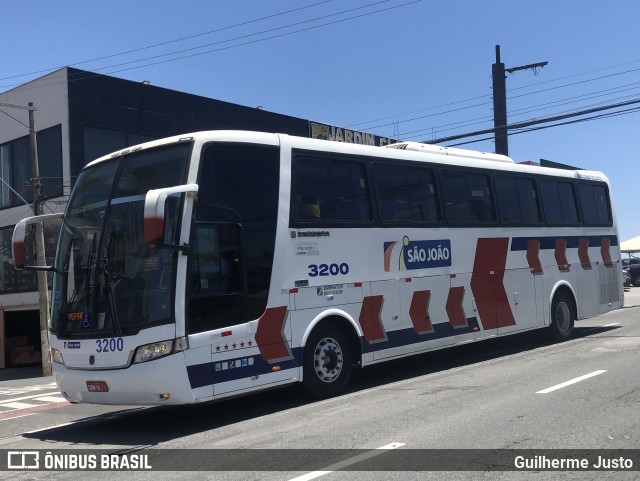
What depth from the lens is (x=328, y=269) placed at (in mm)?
10211

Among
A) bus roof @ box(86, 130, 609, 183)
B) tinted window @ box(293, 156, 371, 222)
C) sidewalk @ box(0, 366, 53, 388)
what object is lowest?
sidewalk @ box(0, 366, 53, 388)

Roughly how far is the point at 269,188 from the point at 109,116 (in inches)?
589

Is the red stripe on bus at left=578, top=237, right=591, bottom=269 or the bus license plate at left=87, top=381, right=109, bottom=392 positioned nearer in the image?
the bus license plate at left=87, top=381, right=109, bottom=392

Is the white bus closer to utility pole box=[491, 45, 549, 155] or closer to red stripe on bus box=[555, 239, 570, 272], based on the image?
red stripe on bus box=[555, 239, 570, 272]

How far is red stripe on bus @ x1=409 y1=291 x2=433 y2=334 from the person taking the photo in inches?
456

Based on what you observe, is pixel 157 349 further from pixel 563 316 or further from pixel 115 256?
pixel 563 316

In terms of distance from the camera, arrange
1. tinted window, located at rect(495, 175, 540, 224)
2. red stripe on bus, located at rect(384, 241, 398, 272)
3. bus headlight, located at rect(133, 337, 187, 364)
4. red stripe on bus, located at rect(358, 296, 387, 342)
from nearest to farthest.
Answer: bus headlight, located at rect(133, 337, 187, 364), red stripe on bus, located at rect(358, 296, 387, 342), red stripe on bus, located at rect(384, 241, 398, 272), tinted window, located at rect(495, 175, 540, 224)

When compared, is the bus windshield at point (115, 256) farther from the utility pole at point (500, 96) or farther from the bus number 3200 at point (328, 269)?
the utility pole at point (500, 96)

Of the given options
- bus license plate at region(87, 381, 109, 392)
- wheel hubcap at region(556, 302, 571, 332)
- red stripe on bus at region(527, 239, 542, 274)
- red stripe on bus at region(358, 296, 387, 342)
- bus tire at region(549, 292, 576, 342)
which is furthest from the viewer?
wheel hubcap at region(556, 302, 571, 332)

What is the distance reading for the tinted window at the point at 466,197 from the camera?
12.5 m

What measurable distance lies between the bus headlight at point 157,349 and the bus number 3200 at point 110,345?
0.24m

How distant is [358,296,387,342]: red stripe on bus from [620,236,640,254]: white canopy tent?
50.8 meters

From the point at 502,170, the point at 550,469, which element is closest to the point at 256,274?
the point at 550,469

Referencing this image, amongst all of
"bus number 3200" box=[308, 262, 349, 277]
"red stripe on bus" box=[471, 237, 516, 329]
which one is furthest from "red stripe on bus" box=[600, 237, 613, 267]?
"bus number 3200" box=[308, 262, 349, 277]
